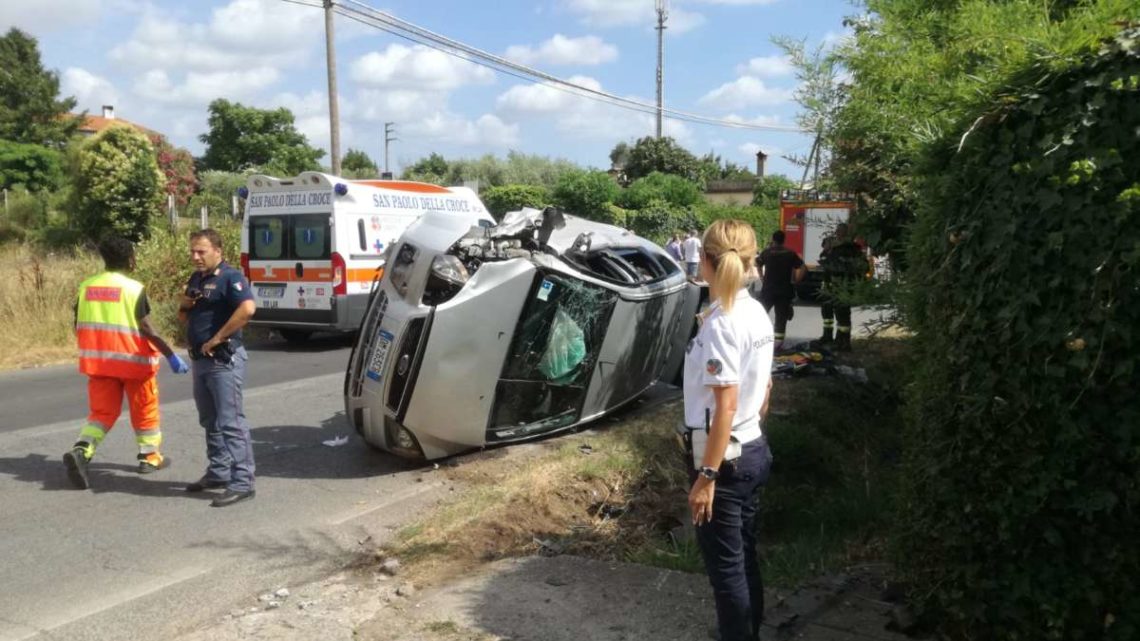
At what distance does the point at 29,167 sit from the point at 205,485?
142ft

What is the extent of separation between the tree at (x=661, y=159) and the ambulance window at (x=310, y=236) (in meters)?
31.4

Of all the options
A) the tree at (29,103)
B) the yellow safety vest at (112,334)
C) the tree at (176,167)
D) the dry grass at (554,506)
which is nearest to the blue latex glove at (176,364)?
the yellow safety vest at (112,334)

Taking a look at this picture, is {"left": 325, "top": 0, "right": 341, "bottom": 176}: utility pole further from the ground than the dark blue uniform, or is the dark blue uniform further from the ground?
{"left": 325, "top": 0, "right": 341, "bottom": 176}: utility pole

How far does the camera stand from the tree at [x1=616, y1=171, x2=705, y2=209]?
33.3 metres

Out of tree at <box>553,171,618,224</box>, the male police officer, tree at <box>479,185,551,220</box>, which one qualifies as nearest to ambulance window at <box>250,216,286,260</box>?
the male police officer

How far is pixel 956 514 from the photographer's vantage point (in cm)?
326

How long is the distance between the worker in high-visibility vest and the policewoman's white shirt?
14.6 ft

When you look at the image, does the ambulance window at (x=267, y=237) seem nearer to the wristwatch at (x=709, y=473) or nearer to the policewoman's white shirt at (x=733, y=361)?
the policewoman's white shirt at (x=733, y=361)

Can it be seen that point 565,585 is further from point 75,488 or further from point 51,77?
point 51,77

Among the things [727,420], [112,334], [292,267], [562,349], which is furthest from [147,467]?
[292,267]

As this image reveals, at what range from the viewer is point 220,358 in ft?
19.8

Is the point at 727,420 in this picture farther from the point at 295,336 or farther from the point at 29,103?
the point at 29,103

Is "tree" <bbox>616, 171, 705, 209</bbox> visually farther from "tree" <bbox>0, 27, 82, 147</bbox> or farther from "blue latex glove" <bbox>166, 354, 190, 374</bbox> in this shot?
"tree" <bbox>0, 27, 82, 147</bbox>

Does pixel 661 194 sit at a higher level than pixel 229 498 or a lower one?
higher
